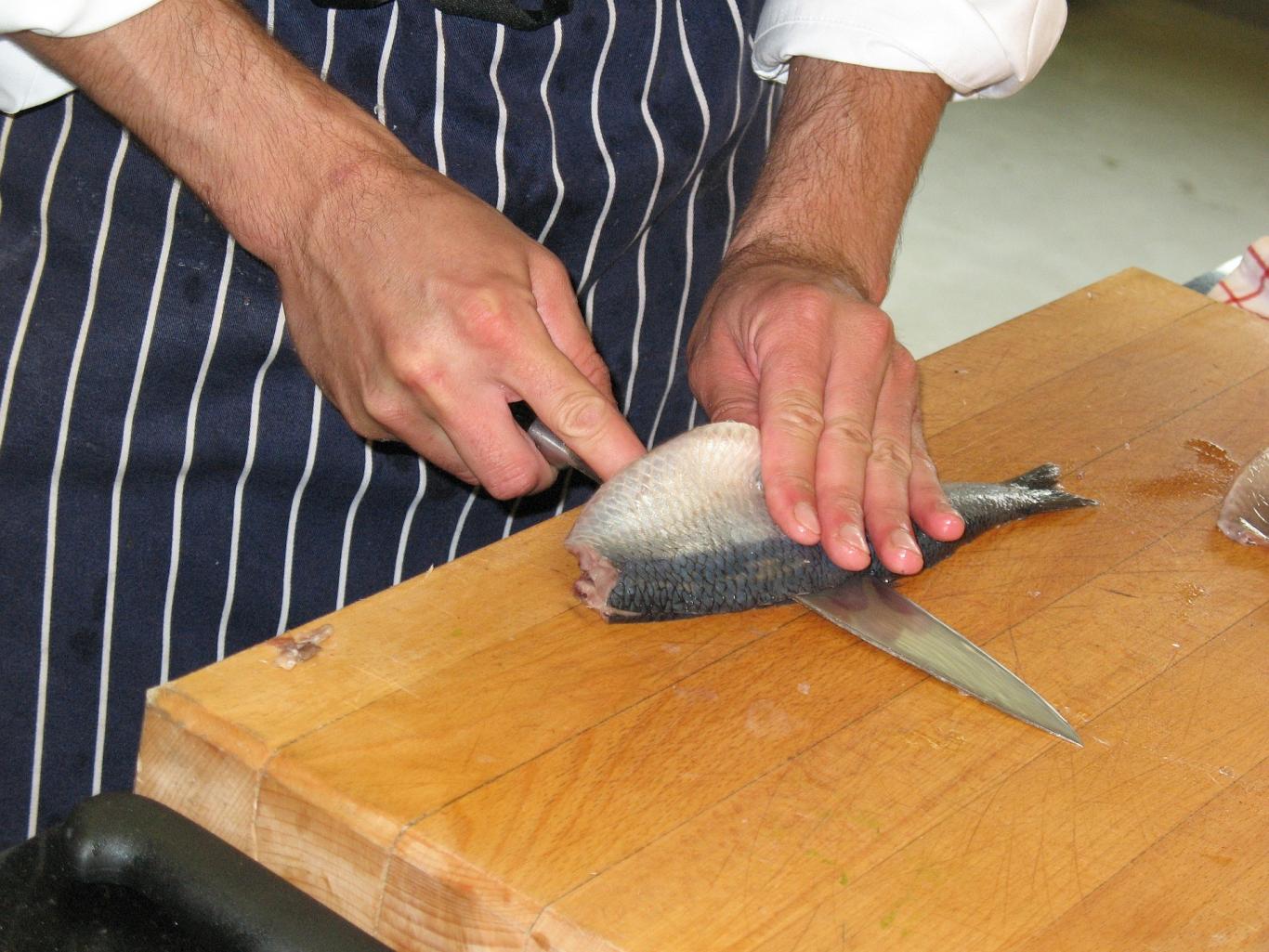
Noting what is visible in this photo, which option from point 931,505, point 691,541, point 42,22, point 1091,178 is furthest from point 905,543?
point 1091,178

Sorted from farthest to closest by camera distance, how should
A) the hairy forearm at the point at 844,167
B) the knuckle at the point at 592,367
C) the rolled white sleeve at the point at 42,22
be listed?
the hairy forearm at the point at 844,167 < the knuckle at the point at 592,367 < the rolled white sleeve at the point at 42,22

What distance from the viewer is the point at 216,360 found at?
139 centimetres

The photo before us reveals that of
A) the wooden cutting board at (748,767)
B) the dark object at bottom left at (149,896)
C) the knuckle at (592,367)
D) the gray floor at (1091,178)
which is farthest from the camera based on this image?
the gray floor at (1091,178)

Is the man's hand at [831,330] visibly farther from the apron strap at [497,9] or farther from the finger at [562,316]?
the apron strap at [497,9]

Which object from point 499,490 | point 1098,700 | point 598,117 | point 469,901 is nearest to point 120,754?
point 499,490

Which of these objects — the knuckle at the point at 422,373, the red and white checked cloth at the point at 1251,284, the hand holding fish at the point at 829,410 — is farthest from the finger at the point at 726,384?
the red and white checked cloth at the point at 1251,284

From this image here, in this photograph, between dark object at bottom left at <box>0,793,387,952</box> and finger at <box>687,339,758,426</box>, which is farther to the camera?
finger at <box>687,339,758,426</box>

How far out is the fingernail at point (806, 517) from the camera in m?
1.24

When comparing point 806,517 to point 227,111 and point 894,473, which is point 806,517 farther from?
point 227,111

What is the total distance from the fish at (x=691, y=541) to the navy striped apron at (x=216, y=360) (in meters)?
0.37

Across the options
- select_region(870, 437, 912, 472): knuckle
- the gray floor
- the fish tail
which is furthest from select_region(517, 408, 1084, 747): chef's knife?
the gray floor

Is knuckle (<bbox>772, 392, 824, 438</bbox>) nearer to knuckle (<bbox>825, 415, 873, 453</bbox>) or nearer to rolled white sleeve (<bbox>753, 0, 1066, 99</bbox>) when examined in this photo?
knuckle (<bbox>825, 415, 873, 453</bbox>)

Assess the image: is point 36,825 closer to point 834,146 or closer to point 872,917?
point 872,917

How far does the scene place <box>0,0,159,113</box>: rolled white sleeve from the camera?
1.12m
